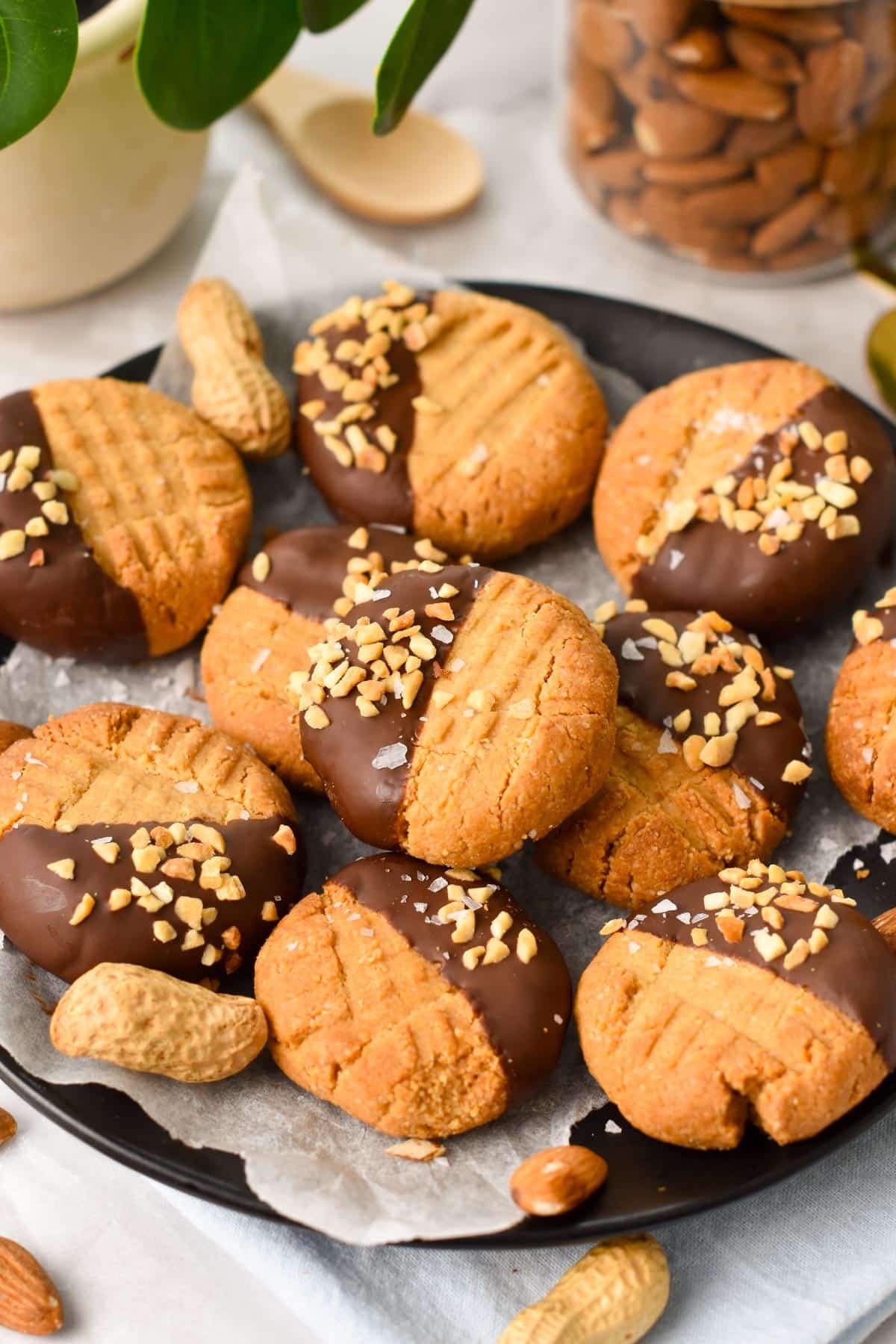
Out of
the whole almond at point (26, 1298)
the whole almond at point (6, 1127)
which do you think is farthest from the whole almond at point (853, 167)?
the whole almond at point (26, 1298)

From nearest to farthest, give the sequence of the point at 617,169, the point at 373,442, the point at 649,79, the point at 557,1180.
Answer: the point at 557,1180, the point at 373,442, the point at 649,79, the point at 617,169

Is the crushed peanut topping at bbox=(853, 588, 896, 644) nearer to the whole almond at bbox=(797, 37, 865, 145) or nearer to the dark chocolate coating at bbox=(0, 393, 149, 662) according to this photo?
the whole almond at bbox=(797, 37, 865, 145)

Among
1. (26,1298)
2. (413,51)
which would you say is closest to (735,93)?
(413,51)

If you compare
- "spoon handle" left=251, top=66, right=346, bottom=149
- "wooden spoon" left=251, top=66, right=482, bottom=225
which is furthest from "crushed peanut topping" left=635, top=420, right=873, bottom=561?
"spoon handle" left=251, top=66, right=346, bottom=149

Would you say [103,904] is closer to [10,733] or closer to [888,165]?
[10,733]

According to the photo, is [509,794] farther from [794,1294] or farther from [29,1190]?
[29,1190]

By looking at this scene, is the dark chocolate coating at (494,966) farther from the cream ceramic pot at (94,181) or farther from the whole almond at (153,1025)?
the cream ceramic pot at (94,181)
